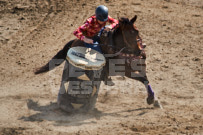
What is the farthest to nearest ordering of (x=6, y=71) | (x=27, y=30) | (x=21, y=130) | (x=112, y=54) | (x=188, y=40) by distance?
(x=27, y=30) < (x=188, y=40) < (x=6, y=71) < (x=112, y=54) < (x=21, y=130)

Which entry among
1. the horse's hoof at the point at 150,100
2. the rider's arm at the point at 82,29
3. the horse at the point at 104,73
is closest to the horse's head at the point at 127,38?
the horse at the point at 104,73

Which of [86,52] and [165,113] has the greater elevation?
[86,52]

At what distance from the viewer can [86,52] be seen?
8688 mm

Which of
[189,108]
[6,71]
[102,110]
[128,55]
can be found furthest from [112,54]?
[6,71]

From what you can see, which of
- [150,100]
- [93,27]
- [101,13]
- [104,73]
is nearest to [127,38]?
[101,13]

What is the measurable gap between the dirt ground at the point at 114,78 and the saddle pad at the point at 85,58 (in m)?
1.18

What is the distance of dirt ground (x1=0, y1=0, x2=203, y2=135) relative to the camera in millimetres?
8289

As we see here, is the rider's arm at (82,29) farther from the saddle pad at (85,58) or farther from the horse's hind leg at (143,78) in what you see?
the horse's hind leg at (143,78)

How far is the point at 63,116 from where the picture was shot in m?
8.72

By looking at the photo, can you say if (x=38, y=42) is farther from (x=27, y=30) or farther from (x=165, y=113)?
(x=165, y=113)

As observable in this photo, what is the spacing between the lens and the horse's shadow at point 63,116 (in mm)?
8477

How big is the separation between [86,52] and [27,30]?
4597 mm

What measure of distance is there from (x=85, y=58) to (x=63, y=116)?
142cm

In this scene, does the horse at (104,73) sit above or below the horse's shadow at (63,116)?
above
